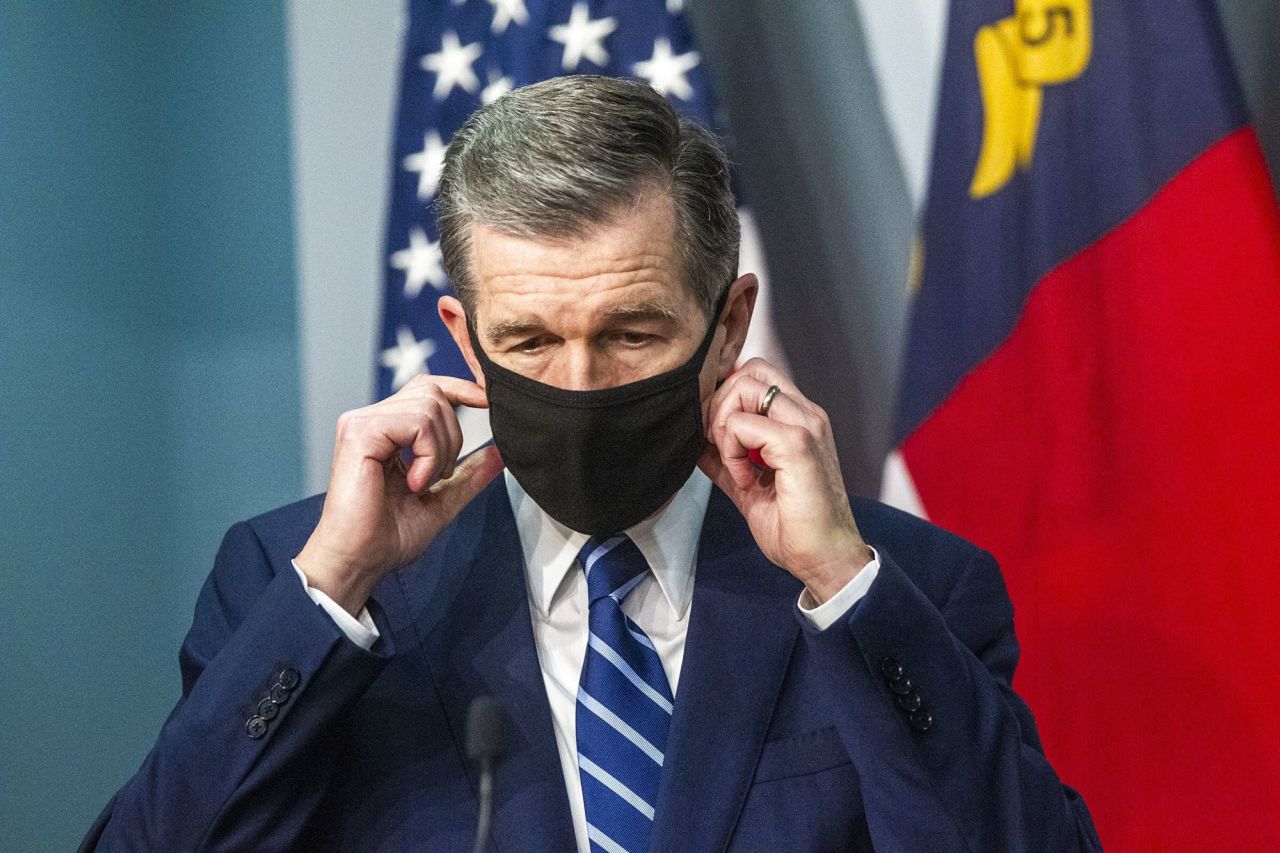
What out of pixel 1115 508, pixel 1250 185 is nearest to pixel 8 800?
pixel 1115 508

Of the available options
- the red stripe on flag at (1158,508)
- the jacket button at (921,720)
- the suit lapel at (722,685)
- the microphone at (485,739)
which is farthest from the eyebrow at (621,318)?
the red stripe on flag at (1158,508)

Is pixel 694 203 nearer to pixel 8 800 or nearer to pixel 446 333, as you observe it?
pixel 446 333

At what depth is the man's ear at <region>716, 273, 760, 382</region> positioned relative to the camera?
183 cm

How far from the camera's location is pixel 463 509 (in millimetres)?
1893

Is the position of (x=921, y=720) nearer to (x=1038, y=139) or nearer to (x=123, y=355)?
(x=1038, y=139)

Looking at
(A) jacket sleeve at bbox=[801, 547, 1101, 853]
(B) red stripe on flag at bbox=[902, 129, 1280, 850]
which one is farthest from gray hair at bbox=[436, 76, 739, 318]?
(B) red stripe on flag at bbox=[902, 129, 1280, 850]

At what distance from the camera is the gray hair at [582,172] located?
5.47 ft

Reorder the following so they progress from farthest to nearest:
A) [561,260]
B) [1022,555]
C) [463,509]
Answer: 1. [1022,555]
2. [463,509]
3. [561,260]

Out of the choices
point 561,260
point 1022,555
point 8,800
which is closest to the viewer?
point 561,260

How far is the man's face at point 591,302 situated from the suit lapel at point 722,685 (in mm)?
282

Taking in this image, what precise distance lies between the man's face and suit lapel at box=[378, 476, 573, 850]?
1.00ft

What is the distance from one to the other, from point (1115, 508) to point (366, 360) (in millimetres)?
1658

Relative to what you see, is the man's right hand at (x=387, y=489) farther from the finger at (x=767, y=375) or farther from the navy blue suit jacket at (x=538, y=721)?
the finger at (x=767, y=375)

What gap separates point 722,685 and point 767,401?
39 cm
